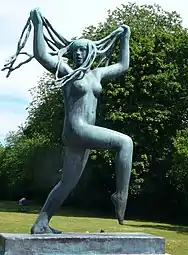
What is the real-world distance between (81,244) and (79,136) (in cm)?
124

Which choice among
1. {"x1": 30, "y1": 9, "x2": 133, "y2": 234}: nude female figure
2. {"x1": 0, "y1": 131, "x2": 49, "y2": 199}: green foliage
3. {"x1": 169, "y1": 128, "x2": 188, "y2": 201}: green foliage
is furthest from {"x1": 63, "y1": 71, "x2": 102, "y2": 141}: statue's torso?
{"x1": 0, "y1": 131, "x2": 49, "y2": 199}: green foliage

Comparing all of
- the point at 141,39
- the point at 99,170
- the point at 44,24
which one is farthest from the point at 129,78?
the point at 44,24

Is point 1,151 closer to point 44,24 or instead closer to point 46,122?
point 46,122

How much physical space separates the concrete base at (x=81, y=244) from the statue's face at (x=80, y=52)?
2068 millimetres

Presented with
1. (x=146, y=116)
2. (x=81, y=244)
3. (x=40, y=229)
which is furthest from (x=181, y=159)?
(x=81, y=244)

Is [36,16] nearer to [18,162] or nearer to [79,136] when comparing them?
[79,136]

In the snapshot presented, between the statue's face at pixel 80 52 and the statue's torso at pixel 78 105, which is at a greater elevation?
the statue's face at pixel 80 52

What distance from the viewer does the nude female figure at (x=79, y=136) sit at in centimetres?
682

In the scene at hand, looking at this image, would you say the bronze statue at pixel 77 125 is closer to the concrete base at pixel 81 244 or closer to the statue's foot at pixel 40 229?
the statue's foot at pixel 40 229

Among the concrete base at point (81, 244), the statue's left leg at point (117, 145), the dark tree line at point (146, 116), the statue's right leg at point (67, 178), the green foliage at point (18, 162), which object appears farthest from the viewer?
the green foliage at point (18, 162)

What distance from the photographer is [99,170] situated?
34.8m

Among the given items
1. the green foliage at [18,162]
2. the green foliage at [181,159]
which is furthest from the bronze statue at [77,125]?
the green foliage at [18,162]

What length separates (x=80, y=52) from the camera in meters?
7.21

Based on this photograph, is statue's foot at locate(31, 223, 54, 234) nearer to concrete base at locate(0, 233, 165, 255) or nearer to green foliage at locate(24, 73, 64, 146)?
concrete base at locate(0, 233, 165, 255)
